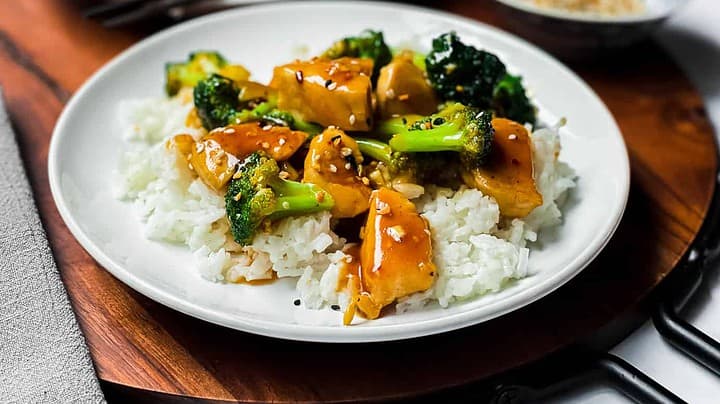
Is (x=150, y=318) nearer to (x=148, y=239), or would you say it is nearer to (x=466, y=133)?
(x=148, y=239)

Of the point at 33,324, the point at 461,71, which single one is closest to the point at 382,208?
the point at 461,71

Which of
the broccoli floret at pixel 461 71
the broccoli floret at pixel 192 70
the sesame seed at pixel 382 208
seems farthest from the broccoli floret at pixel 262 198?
the broccoli floret at pixel 192 70

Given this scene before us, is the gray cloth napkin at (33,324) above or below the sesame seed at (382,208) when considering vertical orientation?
below

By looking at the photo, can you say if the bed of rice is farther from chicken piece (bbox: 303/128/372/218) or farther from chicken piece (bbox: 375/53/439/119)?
chicken piece (bbox: 375/53/439/119)

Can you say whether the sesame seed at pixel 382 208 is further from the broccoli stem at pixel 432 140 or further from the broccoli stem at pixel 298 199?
the broccoli stem at pixel 432 140

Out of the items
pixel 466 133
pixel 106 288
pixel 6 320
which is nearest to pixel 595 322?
pixel 466 133

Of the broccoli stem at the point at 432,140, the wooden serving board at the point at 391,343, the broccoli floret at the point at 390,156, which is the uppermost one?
the broccoli stem at the point at 432,140
